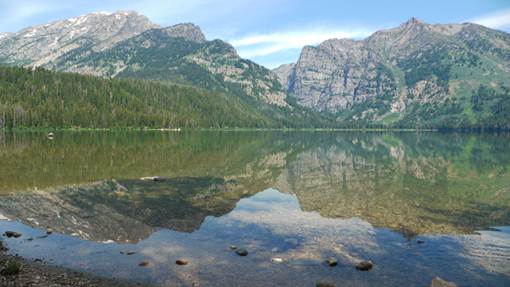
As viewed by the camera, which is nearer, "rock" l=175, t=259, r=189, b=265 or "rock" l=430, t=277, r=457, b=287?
"rock" l=430, t=277, r=457, b=287

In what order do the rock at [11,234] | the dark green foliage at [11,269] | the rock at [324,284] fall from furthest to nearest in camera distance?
the rock at [11,234] < the rock at [324,284] < the dark green foliage at [11,269]

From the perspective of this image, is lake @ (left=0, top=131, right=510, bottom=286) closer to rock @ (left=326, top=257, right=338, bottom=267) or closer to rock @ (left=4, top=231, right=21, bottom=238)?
rock @ (left=326, top=257, right=338, bottom=267)

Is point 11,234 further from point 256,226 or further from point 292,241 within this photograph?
point 292,241

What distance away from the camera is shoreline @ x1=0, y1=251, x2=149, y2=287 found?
2022 centimetres

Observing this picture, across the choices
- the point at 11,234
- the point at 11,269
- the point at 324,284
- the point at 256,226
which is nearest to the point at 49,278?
the point at 11,269

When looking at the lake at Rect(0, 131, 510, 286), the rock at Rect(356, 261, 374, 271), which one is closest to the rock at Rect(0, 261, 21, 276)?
the lake at Rect(0, 131, 510, 286)

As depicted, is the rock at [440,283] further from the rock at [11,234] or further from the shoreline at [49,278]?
the rock at [11,234]

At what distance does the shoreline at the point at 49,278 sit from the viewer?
20.2 m

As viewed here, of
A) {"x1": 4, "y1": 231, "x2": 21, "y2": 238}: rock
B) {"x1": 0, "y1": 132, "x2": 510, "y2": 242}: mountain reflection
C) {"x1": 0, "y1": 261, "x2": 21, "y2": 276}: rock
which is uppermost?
{"x1": 0, "y1": 261, "x2": 21, "y2": 276}: rock

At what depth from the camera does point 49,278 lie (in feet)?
69.8

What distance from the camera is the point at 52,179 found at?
5656 cm

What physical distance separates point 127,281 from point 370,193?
41156 millimetres

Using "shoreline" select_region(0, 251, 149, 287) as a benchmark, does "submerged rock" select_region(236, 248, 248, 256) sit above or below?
below

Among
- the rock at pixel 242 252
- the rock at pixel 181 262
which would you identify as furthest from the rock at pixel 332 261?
the rock at pixel 181 262
